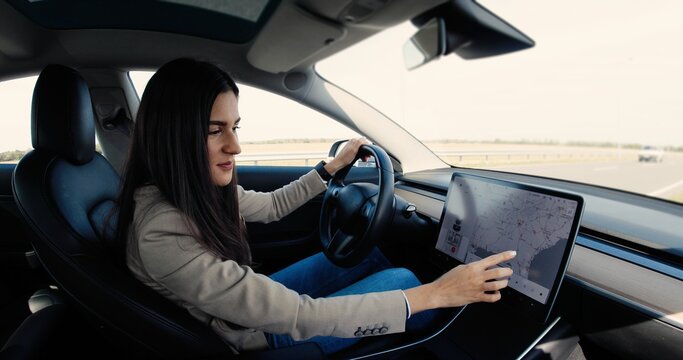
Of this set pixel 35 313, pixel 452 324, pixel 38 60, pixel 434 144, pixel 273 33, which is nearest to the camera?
pixel 35 313

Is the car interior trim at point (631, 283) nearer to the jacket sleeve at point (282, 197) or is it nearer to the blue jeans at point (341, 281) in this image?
the blue jeans at point (341, 281)

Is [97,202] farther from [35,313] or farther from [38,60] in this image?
[38,60]

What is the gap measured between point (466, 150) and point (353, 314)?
1.88 meters

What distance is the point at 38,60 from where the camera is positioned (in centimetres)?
221

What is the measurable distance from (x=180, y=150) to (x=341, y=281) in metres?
0.98

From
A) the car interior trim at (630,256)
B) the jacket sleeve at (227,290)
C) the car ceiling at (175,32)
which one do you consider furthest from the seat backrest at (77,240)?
the car interior trim at (630,256)

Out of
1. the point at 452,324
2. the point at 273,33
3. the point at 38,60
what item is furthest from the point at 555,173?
the point at 38,60

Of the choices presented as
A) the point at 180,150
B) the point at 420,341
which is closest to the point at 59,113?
the point at 180,150

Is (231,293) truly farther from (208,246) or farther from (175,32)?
(175,32)

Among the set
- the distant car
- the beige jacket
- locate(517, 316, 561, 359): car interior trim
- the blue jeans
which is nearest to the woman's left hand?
the blue jeans

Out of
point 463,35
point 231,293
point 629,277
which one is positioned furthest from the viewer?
point 463,35

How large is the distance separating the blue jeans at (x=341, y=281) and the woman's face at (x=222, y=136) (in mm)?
544

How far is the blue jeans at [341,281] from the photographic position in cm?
132

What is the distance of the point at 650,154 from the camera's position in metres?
2.53
